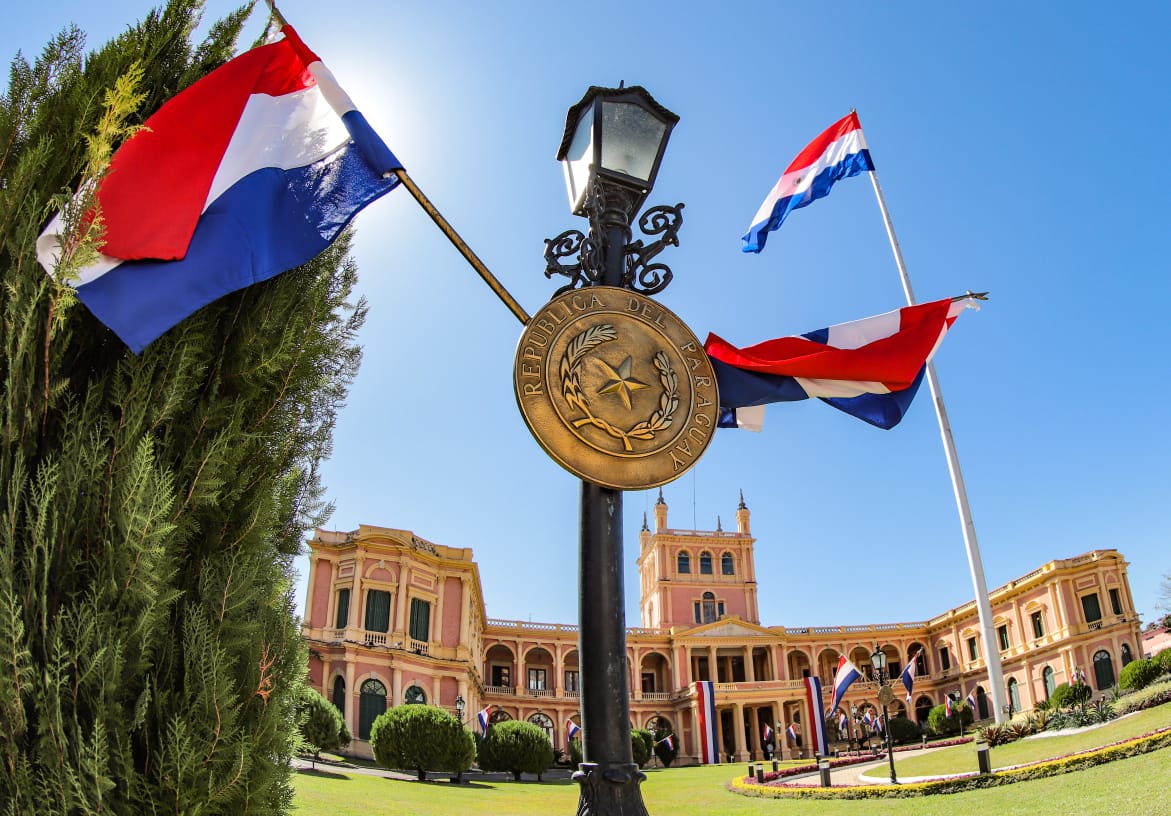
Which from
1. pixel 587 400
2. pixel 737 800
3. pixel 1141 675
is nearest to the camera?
pixel 587 400

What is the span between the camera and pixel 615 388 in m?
3.57

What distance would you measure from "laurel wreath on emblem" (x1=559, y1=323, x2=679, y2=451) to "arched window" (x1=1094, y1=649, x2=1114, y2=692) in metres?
52.0

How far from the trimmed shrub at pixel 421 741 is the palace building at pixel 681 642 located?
23.1 ft

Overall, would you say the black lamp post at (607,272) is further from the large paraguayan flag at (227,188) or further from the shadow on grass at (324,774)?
the shadow on grass at (324,774)

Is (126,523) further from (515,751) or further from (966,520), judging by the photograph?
(515,751)

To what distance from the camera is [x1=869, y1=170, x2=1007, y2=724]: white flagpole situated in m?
13.0

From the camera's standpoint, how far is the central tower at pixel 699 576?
6103 centimetres

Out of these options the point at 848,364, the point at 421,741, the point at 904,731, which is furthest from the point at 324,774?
the point at 904,731

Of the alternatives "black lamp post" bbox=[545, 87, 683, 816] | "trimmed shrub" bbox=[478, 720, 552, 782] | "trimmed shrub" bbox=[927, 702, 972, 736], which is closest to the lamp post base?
"black lamp post" bbox=[545, 87, 683, 816]

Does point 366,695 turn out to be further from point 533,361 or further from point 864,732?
point 533,361

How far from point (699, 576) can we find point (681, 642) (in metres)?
7.39

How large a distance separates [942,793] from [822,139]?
12.1 metres

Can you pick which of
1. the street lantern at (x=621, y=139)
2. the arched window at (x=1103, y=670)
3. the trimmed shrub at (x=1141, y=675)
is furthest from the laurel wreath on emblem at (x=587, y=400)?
the arched window at (x=1103, y=670)

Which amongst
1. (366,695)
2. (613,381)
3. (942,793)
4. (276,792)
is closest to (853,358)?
(613,381)
